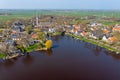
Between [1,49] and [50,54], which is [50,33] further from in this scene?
[1,49]

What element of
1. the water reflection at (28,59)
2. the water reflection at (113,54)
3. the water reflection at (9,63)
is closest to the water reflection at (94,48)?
the water reflection at (113,54)

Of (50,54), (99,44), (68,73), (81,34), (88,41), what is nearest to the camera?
(68,73)

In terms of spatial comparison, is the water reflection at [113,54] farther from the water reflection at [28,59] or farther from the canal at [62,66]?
the water reflection at [28,59]

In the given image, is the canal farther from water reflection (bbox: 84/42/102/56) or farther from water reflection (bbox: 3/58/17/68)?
water reflection (bbox: 84/42/102/56)

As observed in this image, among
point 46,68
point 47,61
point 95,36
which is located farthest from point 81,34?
point 46,68

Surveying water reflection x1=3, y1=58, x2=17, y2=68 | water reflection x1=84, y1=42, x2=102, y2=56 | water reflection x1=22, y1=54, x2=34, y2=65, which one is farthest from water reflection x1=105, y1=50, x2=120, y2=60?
water reflection x1=3, y1=58, x2=17, y2=68

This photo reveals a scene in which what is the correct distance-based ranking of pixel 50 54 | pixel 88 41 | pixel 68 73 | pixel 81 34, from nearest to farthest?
pixel 68 73 < pixel 50 54 < pixel 88 41 < pixel 81 34

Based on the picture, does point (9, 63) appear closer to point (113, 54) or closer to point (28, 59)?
point (28, 59)

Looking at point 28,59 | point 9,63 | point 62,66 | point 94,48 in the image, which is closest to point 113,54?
point 94,48

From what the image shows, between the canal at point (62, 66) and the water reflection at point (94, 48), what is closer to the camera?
the canal at point (62, 66)
